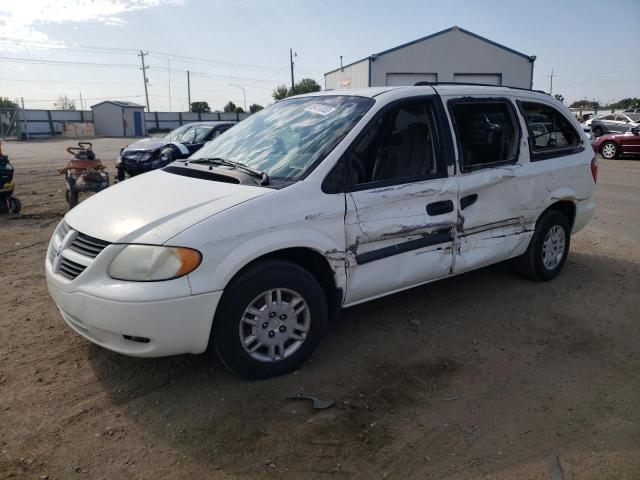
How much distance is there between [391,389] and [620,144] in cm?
1927

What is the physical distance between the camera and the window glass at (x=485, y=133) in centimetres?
413

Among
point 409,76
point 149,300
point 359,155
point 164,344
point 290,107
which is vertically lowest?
point 164,344

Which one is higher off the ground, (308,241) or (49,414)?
(308,241)

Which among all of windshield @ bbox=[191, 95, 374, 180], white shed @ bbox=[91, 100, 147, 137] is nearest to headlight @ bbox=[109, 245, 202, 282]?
windshield @ bbox=[191, 95, 374, 180]

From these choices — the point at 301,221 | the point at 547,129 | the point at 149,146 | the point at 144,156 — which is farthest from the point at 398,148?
the point at 149,146

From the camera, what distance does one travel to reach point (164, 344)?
2.92 meters

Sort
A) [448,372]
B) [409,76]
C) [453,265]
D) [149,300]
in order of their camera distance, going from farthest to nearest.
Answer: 1. [409,76]
2. [453,265]
3. [448,372]
4. [149,300]

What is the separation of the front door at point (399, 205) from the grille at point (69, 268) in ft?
5.40

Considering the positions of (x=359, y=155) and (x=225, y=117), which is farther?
(x=225, y=117)

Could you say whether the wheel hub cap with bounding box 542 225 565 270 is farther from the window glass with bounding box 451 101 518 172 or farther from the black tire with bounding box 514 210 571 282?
the window glass with bounding box 451 101 518 172

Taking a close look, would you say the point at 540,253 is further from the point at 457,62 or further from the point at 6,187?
the point at 457,62

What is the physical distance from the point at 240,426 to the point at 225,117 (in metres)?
54.4

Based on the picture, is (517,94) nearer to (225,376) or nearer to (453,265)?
(453,265)

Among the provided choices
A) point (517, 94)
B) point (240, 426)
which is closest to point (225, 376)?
point (240, 426)
